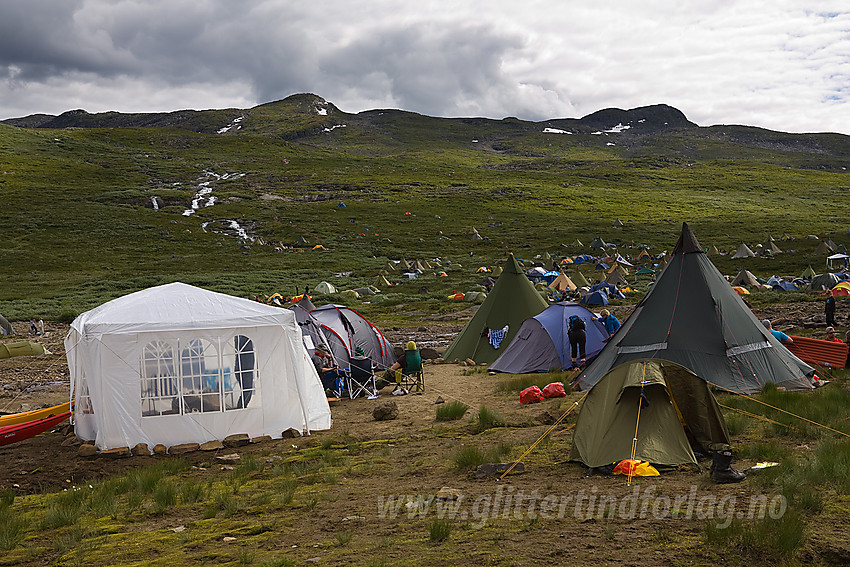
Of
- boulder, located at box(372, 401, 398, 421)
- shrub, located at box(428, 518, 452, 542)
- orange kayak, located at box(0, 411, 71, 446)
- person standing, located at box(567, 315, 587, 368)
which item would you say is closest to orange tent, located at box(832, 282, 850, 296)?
person standing, located at box(567, 315, 587, 368)

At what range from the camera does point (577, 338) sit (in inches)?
755

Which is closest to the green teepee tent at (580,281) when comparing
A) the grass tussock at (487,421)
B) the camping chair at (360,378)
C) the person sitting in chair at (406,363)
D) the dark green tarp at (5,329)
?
the person sitting in chair at (406,363)

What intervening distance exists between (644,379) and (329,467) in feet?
17.9

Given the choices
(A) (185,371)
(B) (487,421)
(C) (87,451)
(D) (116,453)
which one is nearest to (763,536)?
(B) (487,421)

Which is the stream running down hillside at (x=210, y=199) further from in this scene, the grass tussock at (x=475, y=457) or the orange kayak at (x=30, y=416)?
the grass tussock at (x=475, y=457)

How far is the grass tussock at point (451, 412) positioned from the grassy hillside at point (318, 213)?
2530 centimetres

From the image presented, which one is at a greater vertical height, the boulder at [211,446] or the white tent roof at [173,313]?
the white tent roof at [173,313]

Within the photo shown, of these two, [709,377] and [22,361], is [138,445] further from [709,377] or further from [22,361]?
[22,361]

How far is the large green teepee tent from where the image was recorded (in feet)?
48.0

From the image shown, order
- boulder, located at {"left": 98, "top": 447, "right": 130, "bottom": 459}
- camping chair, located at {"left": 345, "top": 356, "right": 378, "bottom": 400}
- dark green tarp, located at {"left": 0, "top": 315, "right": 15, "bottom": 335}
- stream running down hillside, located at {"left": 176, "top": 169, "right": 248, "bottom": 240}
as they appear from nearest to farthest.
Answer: boulder, located at {"left": 98, "top": 447, "right": 130, "bottom": 459}, camping chair, located at {"left": 345, "top": 356, "right": 378, "bottom": 400}, dark green tarp, located at {"left": 0, "top": 315, "right": 15, "bottom": 335}, stream running down hillside, located at {"left": 176, "top": 169, "right": 248, "bottom": 240}

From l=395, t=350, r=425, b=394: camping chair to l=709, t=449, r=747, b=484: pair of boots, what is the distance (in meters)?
10.2

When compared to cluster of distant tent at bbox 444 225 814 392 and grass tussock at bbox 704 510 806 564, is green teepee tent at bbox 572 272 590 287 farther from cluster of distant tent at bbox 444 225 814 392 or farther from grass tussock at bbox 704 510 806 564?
grass tussock at bbox 704 510 806 564

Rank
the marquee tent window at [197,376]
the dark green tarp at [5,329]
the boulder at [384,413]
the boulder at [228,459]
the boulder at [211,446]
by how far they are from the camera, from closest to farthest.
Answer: the boulder at [228,459] → the boulder at [211,446] → the marquee tent window at [197,376] → the boulder at [384,413] → the dark green tarp at [5,329]

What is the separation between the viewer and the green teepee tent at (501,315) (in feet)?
72.5
